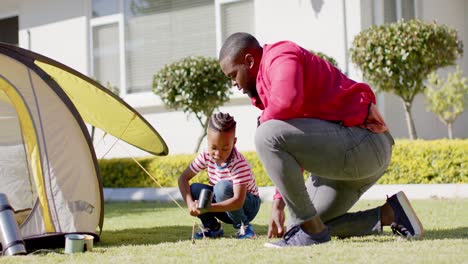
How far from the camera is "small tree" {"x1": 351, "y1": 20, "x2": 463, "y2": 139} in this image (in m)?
9.08

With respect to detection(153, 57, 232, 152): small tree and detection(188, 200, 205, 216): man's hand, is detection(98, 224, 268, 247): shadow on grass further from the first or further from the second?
detection(153, 57, 232, 152): small tree

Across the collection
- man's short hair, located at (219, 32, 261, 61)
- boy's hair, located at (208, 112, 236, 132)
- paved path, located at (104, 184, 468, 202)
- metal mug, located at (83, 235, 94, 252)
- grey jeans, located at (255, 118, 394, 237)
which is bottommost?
paved path, located at (104, 184, 468, 202)

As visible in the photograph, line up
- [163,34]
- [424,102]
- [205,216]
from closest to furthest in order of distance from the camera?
[205,216], [424,102], [163,34]

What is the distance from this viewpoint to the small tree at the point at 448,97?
34.4 ft

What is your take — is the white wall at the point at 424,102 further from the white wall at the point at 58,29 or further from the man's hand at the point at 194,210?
the man's hand at the point at 194,210

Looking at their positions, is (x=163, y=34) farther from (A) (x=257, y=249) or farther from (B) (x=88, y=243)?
(A) (x=257, y=249)

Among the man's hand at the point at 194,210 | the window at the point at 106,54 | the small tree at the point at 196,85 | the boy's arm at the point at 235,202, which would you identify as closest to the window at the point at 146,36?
the window at the point at 106,54

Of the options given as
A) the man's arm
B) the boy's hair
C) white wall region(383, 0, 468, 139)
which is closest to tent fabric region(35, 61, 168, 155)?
the boy's hair

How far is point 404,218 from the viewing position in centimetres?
452

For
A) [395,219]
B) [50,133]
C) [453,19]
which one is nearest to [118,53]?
[453,19]

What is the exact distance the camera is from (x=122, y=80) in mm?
12867

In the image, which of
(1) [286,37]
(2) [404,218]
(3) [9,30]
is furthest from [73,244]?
(3) [9,30]

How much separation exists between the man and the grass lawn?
0.98 feet

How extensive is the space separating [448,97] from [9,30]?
30.7 feet
